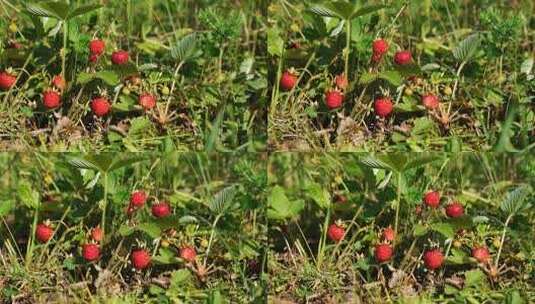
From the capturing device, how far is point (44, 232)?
2596 millimetres

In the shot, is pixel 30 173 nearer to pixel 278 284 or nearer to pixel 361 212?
pixel 278 284

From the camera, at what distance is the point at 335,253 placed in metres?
2.65

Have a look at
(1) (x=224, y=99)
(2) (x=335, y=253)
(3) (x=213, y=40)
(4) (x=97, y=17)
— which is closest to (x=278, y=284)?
(2) (x=335, y=253)

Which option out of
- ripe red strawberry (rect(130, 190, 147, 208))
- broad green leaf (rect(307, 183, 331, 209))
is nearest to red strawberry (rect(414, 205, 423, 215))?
broad green leaf (rect(307, 183, 331, 209))

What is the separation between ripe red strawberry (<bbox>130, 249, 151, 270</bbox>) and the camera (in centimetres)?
260

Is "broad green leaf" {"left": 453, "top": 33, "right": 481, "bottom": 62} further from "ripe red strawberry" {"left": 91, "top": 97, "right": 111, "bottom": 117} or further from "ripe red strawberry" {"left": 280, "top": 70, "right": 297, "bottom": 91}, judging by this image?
"ripe red strawberry" {"left": 91, "top": 97, "right": 111, "bottom": 117}

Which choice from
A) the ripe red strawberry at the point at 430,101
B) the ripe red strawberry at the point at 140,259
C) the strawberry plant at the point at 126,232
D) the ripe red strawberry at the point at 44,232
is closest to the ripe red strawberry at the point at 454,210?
the ripe red strawberry at the point at 430,101

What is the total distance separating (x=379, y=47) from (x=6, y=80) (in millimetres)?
1015

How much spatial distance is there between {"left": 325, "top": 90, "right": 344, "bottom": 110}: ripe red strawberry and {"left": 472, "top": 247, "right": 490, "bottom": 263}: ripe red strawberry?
0.55 m

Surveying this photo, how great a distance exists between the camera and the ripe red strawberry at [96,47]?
2.62 metres

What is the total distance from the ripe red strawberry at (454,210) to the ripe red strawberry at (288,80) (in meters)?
0.54

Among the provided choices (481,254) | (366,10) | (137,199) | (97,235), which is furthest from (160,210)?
(481,254)

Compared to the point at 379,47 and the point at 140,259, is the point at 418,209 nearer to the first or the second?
the point at 379,47

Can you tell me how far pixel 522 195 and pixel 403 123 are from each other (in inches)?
14.9
